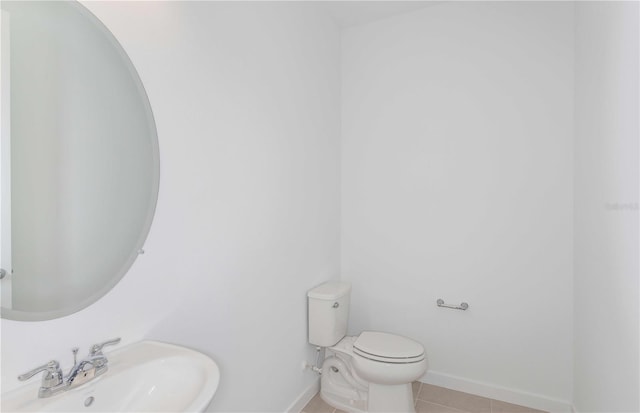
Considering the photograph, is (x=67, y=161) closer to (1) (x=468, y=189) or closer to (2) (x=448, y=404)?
(1) (x=468, y=189)

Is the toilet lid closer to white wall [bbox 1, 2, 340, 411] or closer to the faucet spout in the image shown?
white wall [bbox 1, 2, 340, 411]

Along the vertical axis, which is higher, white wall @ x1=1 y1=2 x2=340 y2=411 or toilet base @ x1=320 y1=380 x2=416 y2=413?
white wall @ x1=1 y1=2 x2=340 y2=411

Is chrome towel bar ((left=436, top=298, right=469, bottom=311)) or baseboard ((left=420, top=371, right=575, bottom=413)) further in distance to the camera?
chrome towel bar ((left=436, top=298, right=469, bottom=311))

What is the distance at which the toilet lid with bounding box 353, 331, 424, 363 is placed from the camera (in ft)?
6.13

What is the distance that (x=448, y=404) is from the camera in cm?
214

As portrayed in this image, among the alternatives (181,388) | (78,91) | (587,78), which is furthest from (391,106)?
(181,388)

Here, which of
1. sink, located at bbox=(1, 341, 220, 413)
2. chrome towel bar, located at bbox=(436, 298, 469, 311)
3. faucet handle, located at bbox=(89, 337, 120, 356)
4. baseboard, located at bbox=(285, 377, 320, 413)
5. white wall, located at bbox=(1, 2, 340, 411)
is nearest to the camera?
sink, located at bbox=(1, 341, 220, 413)

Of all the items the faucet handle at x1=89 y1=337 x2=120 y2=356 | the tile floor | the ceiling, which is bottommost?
the tile floor

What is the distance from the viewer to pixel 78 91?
1.00m

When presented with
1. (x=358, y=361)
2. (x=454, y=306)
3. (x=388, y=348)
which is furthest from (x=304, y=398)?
(x=454, y=306)

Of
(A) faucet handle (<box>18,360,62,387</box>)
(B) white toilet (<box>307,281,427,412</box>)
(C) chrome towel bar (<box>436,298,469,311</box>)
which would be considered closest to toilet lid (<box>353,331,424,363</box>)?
(B) white toilet (<box>307,281,427,412</box>)

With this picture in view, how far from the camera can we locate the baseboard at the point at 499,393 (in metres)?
2.04

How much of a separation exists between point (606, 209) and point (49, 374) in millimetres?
2032

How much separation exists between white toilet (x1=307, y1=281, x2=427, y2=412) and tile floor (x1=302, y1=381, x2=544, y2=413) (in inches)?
3.5
